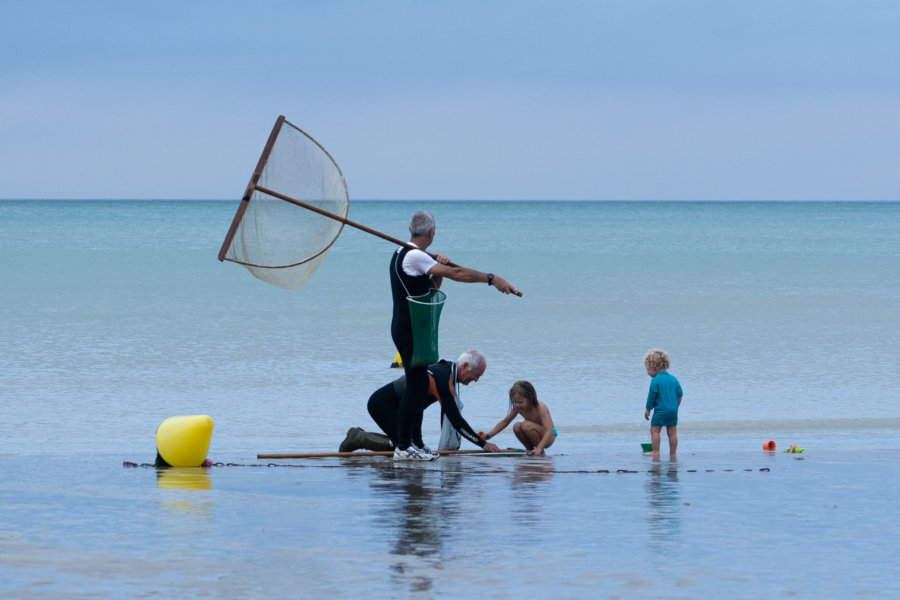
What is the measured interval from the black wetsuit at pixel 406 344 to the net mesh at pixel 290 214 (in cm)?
65

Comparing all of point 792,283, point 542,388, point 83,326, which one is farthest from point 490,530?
point 792,283

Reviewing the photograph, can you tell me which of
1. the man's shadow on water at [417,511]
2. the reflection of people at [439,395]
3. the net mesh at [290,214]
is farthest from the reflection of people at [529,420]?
the net mesh at [290,214]

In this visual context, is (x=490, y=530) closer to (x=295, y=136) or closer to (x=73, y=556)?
(x=73, y=556)

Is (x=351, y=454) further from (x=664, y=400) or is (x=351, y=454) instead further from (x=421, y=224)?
(x=664, y=400)

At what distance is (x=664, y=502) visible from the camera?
7398 millimetres

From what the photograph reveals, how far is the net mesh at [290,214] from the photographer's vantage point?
30.3 feet

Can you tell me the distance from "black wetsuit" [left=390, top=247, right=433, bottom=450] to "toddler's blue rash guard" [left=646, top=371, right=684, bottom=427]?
1.93 meters

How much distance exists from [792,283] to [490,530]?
3428 cm

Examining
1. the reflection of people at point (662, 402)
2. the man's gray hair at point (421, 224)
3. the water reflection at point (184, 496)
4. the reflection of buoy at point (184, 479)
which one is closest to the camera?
the water reflection at point (184, 496)

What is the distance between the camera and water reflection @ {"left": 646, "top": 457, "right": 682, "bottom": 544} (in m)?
6.48

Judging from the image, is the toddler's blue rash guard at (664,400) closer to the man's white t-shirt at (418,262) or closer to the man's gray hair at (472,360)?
the man's gray hair at (472,360)

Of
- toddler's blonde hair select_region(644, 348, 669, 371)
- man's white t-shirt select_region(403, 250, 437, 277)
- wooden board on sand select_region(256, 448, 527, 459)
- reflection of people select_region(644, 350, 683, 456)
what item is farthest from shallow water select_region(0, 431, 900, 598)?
man's white t-shirt select_region(403, 250, 437, 277)

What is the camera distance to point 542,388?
1584 centimetres

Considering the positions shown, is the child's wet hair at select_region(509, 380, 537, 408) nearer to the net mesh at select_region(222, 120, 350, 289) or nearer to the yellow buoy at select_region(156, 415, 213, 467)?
the net mesh at select_region(222, 120, 350, 289)
